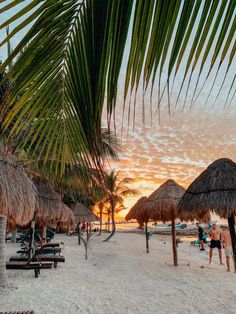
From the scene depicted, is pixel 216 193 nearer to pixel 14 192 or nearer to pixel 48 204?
pixel 14 192

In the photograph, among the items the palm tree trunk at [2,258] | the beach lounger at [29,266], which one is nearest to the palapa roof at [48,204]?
the beach lounger at [29,266]

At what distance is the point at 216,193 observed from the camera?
296 inches

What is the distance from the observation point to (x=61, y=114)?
3.02 ft

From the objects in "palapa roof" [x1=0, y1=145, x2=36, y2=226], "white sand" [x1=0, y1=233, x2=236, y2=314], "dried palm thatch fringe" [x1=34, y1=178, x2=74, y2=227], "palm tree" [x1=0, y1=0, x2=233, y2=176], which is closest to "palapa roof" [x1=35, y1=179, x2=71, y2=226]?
"dried palm thatch fringe" [x1=34, y1=178, x2=74, y2=227]

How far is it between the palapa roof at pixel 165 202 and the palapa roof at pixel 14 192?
5.98 m

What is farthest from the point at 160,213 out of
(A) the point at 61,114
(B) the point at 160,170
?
(A) the point at 61,114

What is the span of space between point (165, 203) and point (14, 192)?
671 centimetres

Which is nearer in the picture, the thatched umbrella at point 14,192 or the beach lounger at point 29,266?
the thatched umbrella at point 14,192

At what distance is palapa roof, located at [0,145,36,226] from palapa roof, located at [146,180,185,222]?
598cm

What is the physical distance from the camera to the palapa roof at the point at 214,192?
7352 mm

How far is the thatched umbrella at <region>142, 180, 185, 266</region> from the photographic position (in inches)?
413

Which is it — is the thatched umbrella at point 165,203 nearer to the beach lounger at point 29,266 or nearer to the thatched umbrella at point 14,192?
the beach lounger at point 29,266

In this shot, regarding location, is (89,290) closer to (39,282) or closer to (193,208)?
(39,282)

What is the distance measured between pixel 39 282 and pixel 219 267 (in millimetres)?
6829
